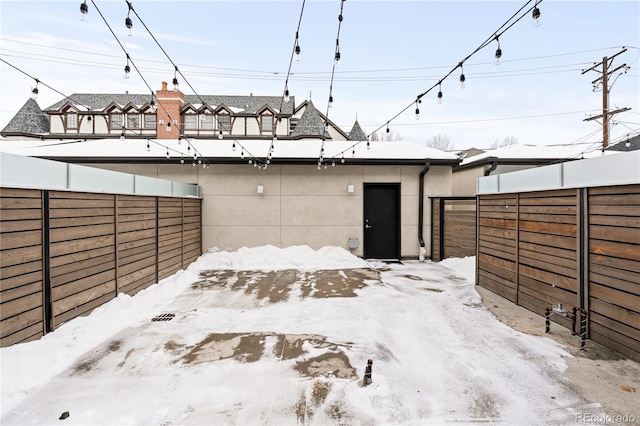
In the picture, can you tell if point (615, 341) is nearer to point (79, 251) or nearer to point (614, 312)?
point (614, 312)

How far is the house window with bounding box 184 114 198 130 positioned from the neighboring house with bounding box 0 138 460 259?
1268 cm

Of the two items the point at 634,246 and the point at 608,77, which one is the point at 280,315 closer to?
the point at 634,246

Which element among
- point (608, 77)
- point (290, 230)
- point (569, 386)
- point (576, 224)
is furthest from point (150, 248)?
point (608, 77)

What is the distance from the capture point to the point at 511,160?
855 cm

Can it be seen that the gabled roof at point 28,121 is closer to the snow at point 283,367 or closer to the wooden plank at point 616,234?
the snow at point 283,367

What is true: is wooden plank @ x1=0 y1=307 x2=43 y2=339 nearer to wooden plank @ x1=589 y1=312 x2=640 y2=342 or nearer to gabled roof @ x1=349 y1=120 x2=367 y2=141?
wooden plank @ x1=589 y1=312 x2=640 y2=342

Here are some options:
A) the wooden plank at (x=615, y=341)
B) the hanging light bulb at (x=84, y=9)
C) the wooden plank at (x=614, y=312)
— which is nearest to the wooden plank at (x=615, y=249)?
the wooden plank at (x=614, y=312)

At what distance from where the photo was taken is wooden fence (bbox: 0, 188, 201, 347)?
2824 mm

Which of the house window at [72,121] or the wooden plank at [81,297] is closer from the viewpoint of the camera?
the wooden plank at [81,297]

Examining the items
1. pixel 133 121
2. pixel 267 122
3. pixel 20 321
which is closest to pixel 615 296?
pixel 20 321

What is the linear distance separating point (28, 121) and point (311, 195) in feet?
75.9

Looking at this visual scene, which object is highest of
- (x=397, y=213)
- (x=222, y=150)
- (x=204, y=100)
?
(x=204, y=100)

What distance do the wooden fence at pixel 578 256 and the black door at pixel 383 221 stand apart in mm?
3427

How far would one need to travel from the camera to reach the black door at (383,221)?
28.3 ft
